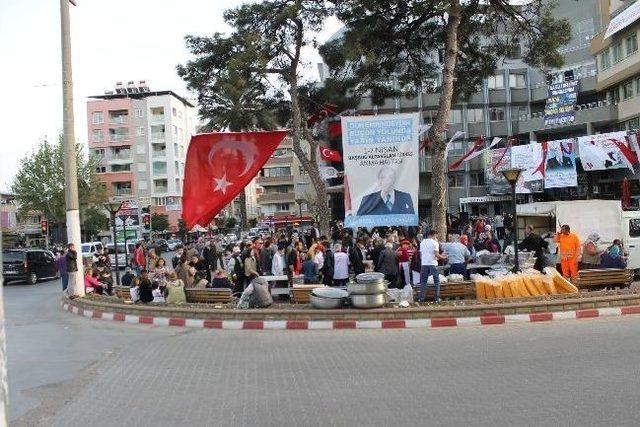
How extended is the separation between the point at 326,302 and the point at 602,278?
614 centimetres

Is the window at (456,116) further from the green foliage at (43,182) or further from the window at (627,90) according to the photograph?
the green foliage at (43,182)

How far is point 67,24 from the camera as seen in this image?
748 inches

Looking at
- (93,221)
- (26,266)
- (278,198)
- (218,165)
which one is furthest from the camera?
(278,198)

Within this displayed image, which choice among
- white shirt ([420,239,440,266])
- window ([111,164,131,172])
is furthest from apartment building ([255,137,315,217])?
white shirt ([420,239,440,266])

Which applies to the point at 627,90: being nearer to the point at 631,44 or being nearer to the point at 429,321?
the point at 631,44

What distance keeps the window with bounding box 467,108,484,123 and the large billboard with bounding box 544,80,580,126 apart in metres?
14.1

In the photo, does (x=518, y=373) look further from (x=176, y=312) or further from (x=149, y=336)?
(x=176, y=312)

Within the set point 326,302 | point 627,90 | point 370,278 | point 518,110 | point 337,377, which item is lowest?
point 337,377

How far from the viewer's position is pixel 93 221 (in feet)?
252

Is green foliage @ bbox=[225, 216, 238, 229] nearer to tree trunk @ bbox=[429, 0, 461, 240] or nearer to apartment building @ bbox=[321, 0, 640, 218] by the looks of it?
apartment building @ bbox=[321, 0, 640, 218]

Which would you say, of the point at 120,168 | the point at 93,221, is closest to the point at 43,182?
the point at 93,221

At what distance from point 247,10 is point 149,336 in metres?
16.2

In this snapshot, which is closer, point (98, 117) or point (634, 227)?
point (634, 227)

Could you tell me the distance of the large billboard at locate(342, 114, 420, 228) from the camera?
47.5 feet
